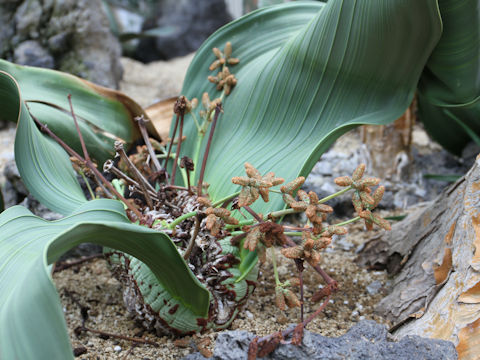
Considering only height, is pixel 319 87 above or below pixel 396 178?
above

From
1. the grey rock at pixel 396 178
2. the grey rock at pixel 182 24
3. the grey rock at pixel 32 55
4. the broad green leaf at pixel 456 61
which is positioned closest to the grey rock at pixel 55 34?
the grey rock at pixel 32 55

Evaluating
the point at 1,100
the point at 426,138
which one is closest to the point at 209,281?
the point at 1,100

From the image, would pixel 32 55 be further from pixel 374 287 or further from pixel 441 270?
pixel 441 270

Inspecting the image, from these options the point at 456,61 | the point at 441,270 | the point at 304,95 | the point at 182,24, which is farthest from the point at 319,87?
the point at 182,24

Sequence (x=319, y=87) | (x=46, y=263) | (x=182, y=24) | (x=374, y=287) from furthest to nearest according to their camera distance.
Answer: (x=182, y=24) < (x=374, y=287) < (x=319, y=87) < (x=46, y=263)

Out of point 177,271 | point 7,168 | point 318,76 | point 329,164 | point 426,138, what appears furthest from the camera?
point 426,138

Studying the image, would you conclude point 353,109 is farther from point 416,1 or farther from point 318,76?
point 416,1
